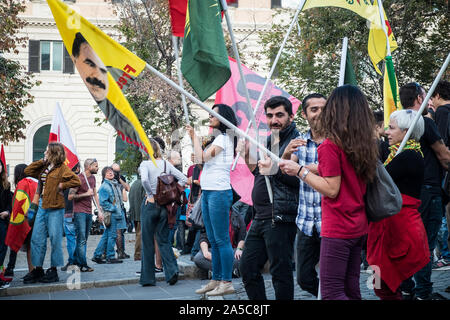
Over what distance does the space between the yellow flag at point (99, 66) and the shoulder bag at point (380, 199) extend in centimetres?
170

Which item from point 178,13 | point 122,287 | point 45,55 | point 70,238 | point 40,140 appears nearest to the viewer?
point 178,13

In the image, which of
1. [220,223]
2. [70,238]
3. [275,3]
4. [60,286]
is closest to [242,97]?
[220,223]

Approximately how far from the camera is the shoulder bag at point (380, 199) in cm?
369

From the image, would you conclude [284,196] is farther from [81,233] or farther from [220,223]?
[81,233]

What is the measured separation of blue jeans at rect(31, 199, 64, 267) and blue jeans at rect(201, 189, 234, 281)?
263cm

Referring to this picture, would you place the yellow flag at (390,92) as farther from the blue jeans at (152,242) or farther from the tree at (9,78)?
the tree at (9,78)

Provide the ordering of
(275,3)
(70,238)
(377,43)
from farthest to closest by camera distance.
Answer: (275,3) → (70,238) → (377,43)

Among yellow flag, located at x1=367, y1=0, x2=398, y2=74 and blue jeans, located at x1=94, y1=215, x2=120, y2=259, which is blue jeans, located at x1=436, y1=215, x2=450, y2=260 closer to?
yellow flag, located at x1=367, y1=0, x2=398, y2=74

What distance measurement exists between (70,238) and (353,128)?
6.80 meters

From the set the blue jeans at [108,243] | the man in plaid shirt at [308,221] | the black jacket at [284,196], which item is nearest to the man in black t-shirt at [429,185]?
the man in plaid shirt at [308,221]

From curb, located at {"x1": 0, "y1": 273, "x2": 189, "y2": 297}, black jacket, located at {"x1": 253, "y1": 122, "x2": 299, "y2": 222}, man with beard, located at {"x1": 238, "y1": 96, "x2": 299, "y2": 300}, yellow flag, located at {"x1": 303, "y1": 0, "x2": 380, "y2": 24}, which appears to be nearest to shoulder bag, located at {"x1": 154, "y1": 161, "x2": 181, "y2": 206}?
curb, located at {"x1": 0, "y1": 273, "x2": 189, "y2": 297}

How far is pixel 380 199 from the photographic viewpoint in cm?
369
